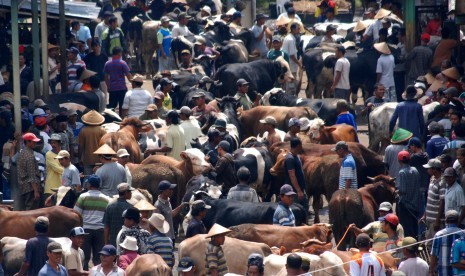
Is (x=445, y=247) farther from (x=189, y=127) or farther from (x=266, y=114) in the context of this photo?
(x=266, y=114)

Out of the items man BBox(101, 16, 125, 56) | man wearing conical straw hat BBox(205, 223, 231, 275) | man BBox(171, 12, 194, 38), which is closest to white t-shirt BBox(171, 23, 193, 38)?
man BBox(171, 12, 194, 38)

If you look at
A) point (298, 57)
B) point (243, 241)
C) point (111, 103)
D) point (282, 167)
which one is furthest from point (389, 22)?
point (243, 241)

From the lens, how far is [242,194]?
1977 cm

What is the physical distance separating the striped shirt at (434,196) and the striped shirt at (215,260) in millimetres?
3550

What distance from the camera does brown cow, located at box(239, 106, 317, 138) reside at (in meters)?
25.0

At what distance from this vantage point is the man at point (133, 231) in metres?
16.9

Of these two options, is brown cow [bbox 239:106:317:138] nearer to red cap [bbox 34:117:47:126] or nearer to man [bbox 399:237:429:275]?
red cap [bbox 34:117:47:126]

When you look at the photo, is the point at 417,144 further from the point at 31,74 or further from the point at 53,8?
the point at 53,8

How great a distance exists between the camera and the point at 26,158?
20391 mm

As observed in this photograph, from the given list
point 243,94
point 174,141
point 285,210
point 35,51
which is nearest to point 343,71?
point 243,94

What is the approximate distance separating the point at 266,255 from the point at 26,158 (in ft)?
15.9

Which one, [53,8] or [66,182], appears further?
[53,8]

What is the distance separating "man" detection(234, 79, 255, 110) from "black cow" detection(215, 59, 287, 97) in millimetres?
1642

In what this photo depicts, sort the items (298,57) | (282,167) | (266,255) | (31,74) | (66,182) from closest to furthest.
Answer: (266,255) < (66,182) < (282,167) < (31,74) < (298,57)
